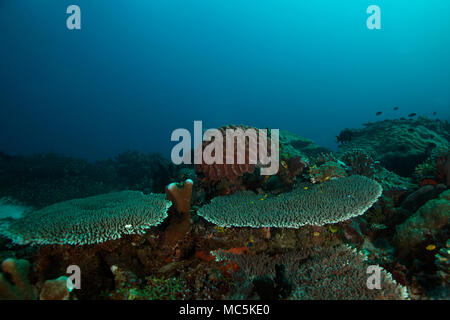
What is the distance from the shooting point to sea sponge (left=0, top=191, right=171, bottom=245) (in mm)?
3555

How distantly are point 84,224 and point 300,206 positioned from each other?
390 cm

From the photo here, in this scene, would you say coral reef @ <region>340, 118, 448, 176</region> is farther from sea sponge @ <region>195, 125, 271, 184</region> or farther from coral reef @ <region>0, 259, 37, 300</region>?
coral reef @ <region>0, 259, 37, 300</region>

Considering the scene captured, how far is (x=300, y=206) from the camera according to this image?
14.7ft

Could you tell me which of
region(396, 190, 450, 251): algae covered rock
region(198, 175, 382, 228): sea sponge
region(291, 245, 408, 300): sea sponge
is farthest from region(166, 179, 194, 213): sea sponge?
region(396, 190, 450, 251): algae covered rock

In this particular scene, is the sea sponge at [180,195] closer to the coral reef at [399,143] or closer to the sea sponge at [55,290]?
the sea sponge at [55,290]

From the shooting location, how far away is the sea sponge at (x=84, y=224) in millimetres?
3555

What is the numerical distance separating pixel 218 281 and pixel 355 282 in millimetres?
2077

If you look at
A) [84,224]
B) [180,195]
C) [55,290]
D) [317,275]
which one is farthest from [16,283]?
[317,275]

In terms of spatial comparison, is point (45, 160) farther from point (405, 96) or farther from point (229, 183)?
point (405, 96)

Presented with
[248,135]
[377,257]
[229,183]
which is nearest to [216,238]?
[229,183]

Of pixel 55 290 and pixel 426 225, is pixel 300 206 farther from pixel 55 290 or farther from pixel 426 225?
pixel 55 290

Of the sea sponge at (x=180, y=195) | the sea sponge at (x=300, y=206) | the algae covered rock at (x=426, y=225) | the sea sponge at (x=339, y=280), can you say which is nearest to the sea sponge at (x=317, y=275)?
the sea sponge at (x=339, y=280)

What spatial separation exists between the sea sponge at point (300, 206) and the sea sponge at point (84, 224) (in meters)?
1.12

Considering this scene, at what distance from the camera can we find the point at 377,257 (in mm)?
4621
